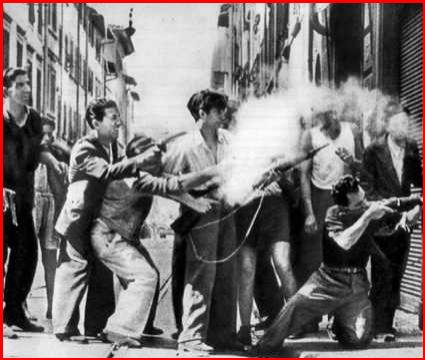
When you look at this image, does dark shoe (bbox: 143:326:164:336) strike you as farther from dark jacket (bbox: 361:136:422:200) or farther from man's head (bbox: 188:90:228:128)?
dark jacket (bbox: 361:136:422:200)

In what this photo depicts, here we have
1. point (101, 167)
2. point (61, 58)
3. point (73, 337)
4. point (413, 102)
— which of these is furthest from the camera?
point (413, 102)

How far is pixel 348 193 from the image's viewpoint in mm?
5695

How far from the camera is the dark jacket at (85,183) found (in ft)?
18.4

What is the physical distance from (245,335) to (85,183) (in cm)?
169

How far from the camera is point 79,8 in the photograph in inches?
228

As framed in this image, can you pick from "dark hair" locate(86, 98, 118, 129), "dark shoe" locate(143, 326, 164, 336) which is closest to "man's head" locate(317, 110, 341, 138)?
"dark hair" locate(86, 98, 118, 129)

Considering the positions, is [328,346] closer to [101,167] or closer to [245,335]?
[245,335]

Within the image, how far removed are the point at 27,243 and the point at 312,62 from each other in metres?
2.62

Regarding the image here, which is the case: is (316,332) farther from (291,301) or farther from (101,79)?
(101,79)

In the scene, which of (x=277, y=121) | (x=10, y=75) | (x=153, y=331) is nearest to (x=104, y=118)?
(x=10, y=75)

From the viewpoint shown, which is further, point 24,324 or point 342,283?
point 24,324

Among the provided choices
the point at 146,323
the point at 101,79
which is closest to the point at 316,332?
the point at 146,323

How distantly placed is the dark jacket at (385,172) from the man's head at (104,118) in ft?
6.41

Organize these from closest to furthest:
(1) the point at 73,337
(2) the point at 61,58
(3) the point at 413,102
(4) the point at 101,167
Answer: (4) the point at 101,167, (1) the point at 73,337, (2) the point at 61,58, (3) the point at 413,102
